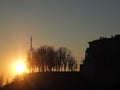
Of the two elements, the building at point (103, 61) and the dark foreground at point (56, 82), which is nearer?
the dark foreground at point (56, 82)

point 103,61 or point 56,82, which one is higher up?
Answer: point 103,61

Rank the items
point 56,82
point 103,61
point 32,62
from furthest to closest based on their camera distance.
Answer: point 32,62 → point 103,61 → point 56,82

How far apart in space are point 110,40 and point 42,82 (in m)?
21.2

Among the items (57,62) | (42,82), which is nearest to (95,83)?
(42,82)

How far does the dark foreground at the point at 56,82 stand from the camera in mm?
92500

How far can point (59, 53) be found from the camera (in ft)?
468

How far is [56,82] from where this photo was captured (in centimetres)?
9731

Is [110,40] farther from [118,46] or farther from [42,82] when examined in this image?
[42,82]

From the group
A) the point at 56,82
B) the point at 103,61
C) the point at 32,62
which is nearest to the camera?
the point at 56,82

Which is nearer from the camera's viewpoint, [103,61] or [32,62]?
[103,61]

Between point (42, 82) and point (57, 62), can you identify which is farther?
point (57, 62)

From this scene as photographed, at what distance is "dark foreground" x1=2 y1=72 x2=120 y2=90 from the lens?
92.5 metres

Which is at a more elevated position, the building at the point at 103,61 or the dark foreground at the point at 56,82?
the building at the point at 103,61

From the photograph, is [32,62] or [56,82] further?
[32,62]
